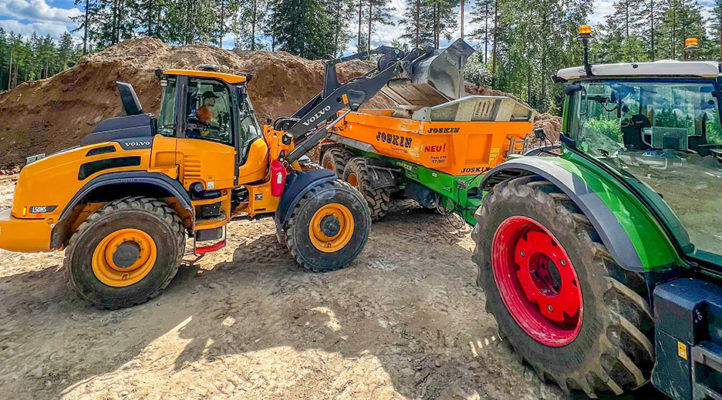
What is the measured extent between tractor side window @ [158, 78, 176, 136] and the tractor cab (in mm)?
3749

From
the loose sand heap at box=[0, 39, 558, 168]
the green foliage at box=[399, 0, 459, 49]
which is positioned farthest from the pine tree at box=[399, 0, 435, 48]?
the loose sand heap at box=[0, 39, 558, 168]

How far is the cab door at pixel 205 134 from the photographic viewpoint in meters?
4.12

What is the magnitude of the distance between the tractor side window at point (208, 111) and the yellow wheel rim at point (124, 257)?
1181mm

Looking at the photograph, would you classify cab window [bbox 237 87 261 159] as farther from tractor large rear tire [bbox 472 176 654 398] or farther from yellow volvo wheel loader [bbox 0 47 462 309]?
tractor large rear tire [bbox 472 176 654 398]

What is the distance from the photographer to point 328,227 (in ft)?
15.3

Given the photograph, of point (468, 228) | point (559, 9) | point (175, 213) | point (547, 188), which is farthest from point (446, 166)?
point (559, 9)

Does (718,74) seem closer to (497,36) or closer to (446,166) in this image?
(446,166)

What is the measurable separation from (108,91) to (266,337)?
44.3ft

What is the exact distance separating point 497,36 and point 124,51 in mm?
24266

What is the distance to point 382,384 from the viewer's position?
8.69 ft

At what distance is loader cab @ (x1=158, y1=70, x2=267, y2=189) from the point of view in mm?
4125

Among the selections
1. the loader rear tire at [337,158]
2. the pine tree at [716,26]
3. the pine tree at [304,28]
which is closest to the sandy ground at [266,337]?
the loader rear tire at [337,158]

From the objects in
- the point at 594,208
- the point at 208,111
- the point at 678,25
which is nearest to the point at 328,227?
the point at 208,111

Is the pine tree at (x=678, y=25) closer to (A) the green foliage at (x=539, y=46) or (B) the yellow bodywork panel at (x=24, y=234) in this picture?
(A) the green foliage at (x=539, y=46)
